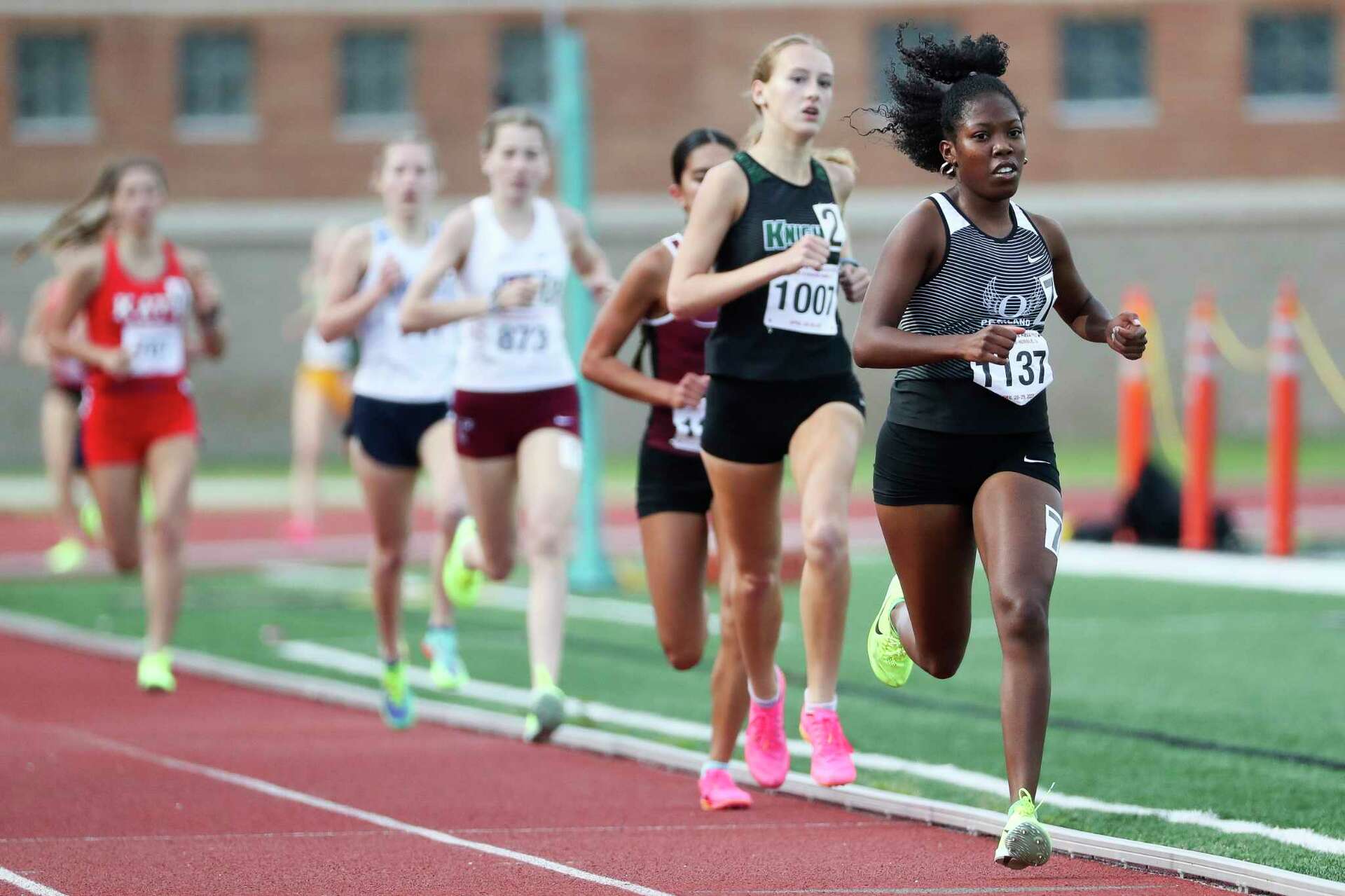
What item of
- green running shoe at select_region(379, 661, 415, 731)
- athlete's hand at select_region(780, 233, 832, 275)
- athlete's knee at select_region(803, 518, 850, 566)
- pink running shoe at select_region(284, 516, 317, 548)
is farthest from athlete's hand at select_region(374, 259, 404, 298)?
pink running shoe at select_region(284, 516, 317, 548)

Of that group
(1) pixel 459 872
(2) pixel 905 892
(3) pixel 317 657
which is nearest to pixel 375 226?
(3) pixel 317 657

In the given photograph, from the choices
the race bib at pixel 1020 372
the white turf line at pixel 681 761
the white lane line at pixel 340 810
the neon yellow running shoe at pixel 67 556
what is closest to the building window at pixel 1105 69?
the neon yellow running shoe at pixel 67 556

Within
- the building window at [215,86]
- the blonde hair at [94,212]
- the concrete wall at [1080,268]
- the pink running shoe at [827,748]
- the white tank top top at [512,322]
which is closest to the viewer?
the pink running shoe at [827,748]

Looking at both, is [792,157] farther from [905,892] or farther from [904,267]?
[905,892]

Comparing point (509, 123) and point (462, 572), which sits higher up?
point (509, 123)

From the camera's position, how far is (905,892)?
18.5 feet

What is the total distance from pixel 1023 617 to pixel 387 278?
473 cm

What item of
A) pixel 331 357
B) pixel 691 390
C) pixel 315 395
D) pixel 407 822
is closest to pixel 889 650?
pixel 691 390

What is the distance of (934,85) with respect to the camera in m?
6.13

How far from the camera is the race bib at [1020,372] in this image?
5.75 metres

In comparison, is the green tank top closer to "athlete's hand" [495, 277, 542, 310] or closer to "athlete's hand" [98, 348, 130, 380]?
"athlete's hand" [495, 277, 542, 310]

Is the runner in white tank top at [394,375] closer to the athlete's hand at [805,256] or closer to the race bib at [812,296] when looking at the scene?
the race bib at [812,296]

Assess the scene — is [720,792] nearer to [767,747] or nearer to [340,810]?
[767,747]

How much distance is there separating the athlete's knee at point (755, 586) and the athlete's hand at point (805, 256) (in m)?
1.13
